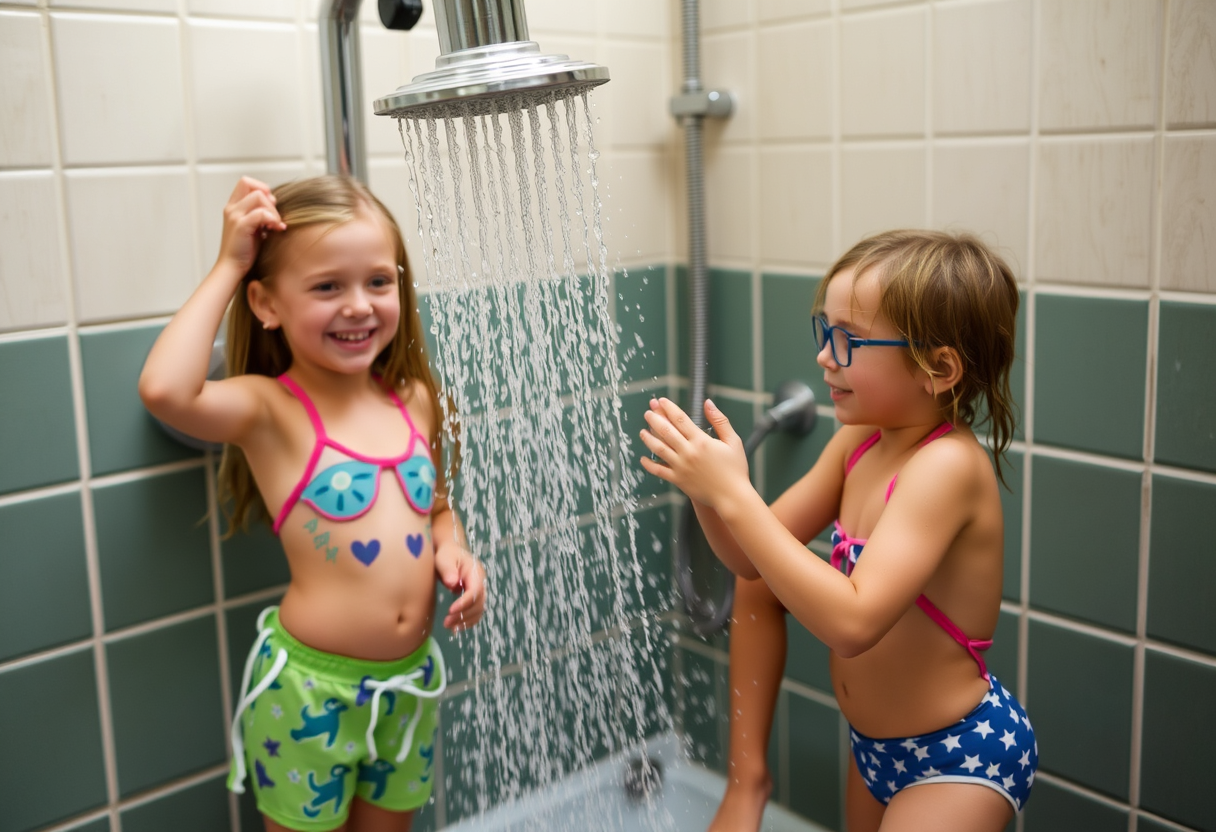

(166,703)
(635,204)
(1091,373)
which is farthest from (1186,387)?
(166,703)

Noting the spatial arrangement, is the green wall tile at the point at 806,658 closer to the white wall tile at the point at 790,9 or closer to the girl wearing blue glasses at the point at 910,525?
the girl wearing blue glasses at the point at 910,525

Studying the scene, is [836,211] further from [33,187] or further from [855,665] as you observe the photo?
[33,187]

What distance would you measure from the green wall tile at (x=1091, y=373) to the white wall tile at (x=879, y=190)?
20 centimetres

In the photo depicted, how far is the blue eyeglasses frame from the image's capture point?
938 millimetres

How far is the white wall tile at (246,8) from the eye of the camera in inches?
44.1

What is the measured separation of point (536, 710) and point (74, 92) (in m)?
0.94

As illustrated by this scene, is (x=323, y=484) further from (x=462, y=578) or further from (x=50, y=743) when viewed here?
→ (x=50, y=743)

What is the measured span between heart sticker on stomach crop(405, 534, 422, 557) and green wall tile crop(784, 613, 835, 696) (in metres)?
0.55

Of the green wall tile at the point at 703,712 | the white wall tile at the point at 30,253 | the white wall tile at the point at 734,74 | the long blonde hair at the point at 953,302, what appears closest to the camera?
the long blonde hair at the point at 953,302

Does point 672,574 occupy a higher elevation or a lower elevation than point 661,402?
lower

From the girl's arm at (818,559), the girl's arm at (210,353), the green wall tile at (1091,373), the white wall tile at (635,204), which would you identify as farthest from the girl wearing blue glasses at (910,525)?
the white wall tile at (635,204)

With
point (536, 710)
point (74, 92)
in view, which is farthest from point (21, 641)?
point (536, 710)

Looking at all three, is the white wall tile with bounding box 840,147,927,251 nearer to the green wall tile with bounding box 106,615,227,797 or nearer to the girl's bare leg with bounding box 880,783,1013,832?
the girl's bare leg with bounding box 880,783,1013,832

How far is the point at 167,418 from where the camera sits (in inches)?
39.1
